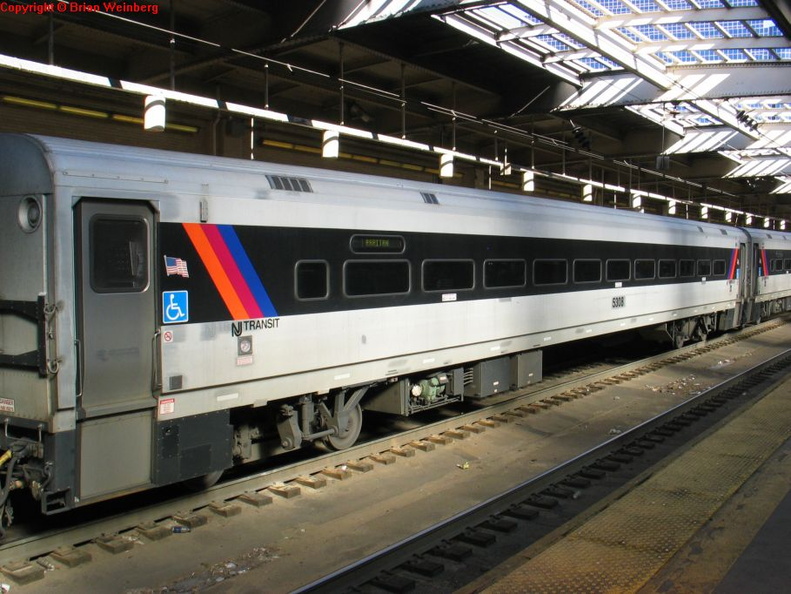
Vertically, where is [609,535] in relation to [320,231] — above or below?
below

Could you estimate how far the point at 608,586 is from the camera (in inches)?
178

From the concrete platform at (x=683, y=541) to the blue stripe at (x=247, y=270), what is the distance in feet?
10.5

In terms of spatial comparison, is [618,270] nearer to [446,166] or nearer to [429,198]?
[446,166]

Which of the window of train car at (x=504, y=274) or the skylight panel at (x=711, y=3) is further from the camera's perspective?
the skylight panel at (x=711, y=3)

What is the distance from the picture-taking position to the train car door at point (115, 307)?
5.43 meters

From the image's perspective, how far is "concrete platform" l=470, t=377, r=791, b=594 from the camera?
4523 mm

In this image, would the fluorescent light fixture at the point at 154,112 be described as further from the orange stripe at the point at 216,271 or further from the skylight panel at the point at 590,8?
the skylight panel at the point at 590,8

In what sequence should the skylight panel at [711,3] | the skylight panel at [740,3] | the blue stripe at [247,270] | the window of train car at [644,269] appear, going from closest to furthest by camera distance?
the blue stripe at [247,270]
the skylight panel at [740,3]
the skylight panel at [711,3]
the window of train car at [644,269]

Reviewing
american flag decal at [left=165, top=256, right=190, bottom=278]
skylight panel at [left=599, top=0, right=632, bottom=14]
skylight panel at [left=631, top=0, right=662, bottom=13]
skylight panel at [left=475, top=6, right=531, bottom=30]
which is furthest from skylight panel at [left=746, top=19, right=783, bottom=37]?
american flag decal at [left=165, top=256, right=190, bottom=278]

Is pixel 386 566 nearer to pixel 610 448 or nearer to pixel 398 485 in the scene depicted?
pixel 398 485

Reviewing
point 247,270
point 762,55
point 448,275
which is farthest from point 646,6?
point 247,270

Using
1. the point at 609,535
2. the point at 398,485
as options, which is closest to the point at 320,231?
the point at 398,485

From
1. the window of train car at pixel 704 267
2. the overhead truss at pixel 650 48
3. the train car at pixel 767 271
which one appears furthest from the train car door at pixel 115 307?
the train car at pixel 767 271

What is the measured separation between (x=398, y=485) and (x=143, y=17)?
26.8ft
